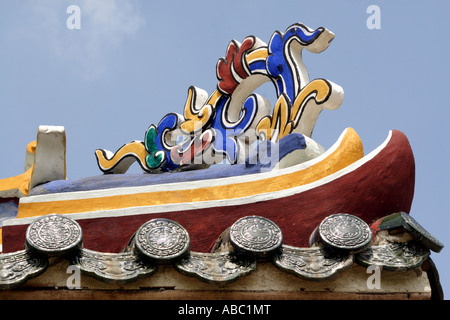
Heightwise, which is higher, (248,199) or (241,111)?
(241,111)

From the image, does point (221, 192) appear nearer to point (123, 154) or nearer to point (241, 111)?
point (241, 111)

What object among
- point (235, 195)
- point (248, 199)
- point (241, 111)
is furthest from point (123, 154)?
point (248, 199)

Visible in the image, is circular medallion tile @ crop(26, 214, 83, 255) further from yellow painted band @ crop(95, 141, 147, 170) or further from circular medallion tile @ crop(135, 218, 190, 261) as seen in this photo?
yellow painted band @ crop(95, 141, 147, 170)

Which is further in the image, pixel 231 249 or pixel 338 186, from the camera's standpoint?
pixel 338 186

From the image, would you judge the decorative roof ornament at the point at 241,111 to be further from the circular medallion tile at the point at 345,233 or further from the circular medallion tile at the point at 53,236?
the circular medallion tile at the point at 53,236

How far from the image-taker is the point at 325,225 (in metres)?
6.02

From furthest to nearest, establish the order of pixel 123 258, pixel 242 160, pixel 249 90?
pixel 249 90 → pixel 242 160 → pixel 123 258

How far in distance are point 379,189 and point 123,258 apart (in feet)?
7.26

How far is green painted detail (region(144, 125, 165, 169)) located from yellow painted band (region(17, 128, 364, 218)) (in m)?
1.43

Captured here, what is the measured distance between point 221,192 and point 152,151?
1.84 meters

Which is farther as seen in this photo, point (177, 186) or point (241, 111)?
point (241, 111)

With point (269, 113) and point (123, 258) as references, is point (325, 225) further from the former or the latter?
point (269, 113)

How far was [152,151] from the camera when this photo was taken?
888 cm

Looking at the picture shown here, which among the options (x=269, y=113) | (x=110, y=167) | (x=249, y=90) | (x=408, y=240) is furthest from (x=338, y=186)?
(x=110, y=167)
